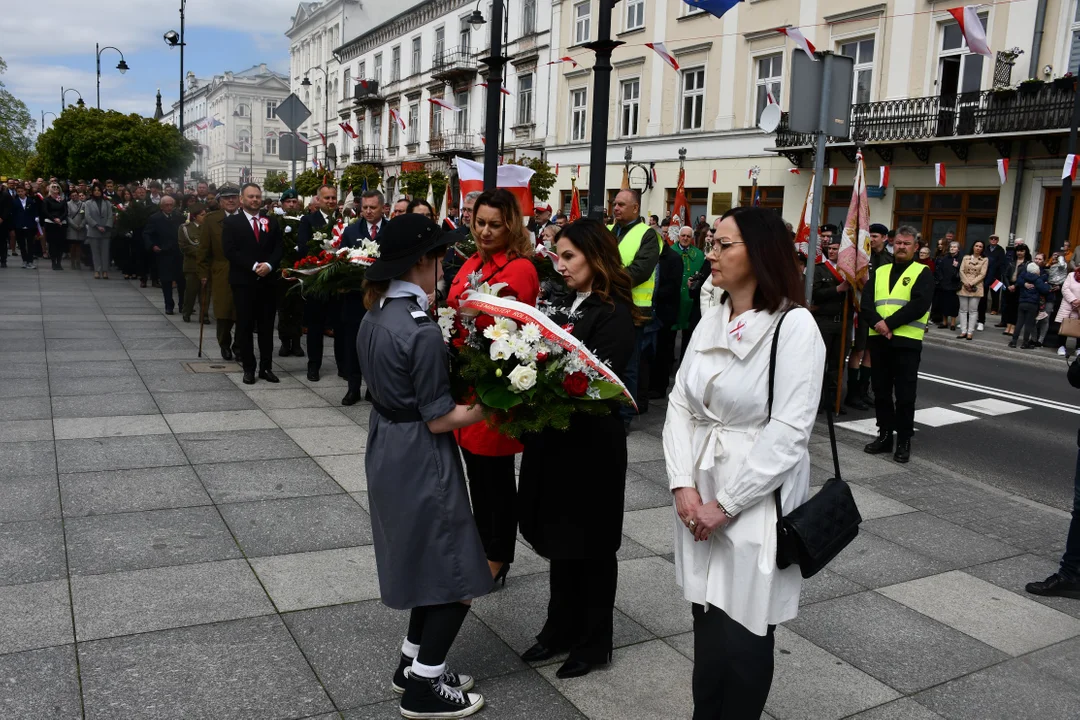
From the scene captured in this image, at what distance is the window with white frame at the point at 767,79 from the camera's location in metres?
28.5

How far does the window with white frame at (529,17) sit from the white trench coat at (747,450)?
39800 mm

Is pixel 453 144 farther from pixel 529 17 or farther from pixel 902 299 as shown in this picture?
pixel 902 299

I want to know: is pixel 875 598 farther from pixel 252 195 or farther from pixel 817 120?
pixel 252 195

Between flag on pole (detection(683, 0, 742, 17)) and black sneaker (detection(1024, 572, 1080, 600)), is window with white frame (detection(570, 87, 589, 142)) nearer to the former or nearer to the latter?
flag on pole (detection(683, 0, 742, 17))

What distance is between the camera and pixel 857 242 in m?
9.51

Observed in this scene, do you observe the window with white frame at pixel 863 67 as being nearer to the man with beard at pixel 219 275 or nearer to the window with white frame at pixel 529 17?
the window with white frame at pixel 529 17

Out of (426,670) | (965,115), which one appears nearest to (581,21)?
(965,115)

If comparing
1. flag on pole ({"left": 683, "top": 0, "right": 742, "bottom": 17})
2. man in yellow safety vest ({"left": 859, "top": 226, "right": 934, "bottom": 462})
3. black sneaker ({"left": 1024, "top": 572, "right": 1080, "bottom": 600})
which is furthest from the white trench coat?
flag on pole ({"left": 683, "top": 0, "right": 742, "bottom": 17})

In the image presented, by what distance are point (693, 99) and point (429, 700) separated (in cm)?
3073

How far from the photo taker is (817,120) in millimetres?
7980

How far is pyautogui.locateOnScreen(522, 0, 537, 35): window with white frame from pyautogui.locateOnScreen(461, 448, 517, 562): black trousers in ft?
127

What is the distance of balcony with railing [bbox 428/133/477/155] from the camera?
4716cm

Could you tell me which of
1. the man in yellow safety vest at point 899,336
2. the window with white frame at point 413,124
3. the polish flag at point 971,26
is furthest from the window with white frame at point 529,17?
the man in yellow safety vest at point 899,336

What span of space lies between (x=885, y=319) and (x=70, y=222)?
63.7 feet
